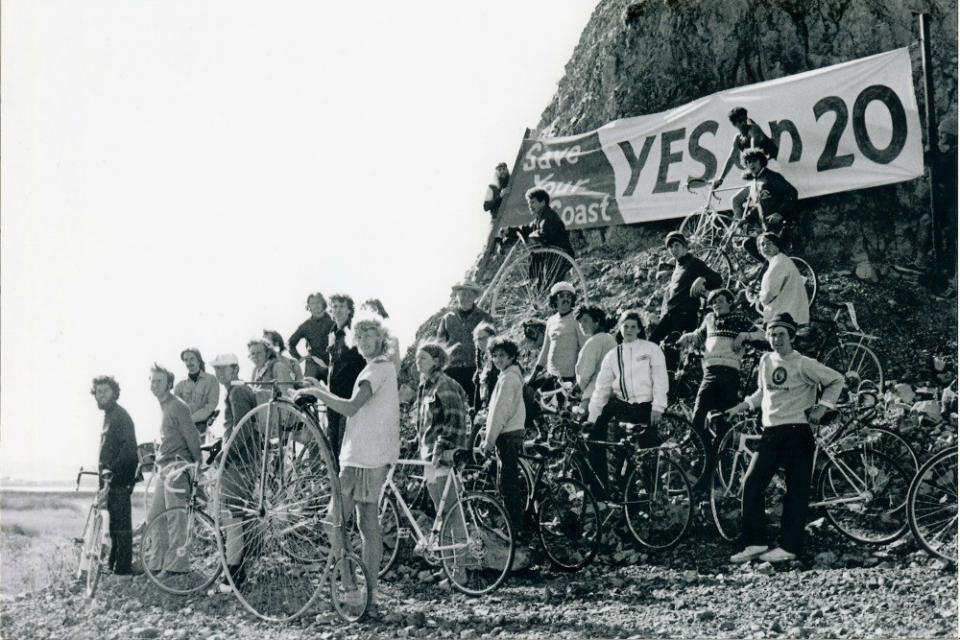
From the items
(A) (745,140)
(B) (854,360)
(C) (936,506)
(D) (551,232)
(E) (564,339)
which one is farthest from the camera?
(D) (551,232)

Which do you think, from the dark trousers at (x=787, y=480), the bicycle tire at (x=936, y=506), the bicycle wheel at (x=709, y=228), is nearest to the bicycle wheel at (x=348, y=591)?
the dark trousers at (x=787, y=480)

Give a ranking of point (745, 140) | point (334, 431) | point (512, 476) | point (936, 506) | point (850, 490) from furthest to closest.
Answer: point (745, 140) → point (334, 431) → point (512, 476) → point (850, 490) → point (936, 506)

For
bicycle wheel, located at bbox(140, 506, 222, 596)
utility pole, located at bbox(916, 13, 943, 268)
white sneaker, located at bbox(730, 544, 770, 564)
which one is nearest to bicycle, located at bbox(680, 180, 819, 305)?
utility pole, located at bbox(916, 13, 943, 268)

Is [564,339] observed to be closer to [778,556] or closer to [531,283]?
[531,283]

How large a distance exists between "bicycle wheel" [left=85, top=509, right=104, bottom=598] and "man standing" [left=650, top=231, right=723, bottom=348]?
485 centimetres

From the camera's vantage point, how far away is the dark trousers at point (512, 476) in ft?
24.0

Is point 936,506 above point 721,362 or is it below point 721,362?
below

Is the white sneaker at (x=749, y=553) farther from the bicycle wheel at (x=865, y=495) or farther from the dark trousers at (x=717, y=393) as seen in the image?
the dark trousers at (x=717, y=393)

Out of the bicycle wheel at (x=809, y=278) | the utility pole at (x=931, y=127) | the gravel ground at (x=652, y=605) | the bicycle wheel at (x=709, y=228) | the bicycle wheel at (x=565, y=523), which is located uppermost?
the utility pole at (x=931, y=127)

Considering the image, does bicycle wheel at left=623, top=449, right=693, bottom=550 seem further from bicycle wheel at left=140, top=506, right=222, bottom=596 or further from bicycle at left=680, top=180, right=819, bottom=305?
bicycle wheel at left=140, top=506, right=222, bottom=596

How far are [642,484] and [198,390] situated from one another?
4.07 metres

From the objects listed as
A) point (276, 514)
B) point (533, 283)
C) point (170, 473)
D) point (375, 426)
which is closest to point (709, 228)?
point (533, 283)

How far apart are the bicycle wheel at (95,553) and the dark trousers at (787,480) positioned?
5077mm

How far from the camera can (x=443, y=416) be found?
723 centimetres
